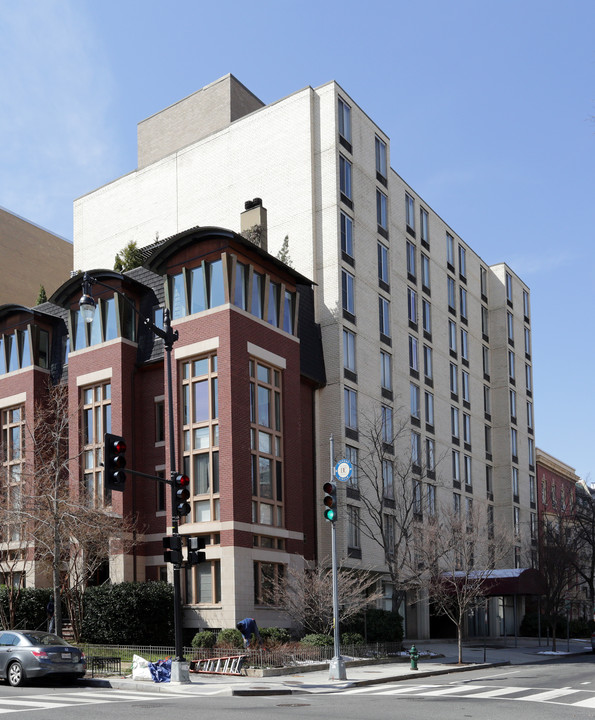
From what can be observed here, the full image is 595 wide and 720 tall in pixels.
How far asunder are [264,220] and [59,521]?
2092cm

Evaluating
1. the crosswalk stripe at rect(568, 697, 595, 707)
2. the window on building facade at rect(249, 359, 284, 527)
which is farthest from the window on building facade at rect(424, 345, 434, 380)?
the crosswalk stripe at rect(568, 697, 595, 707)

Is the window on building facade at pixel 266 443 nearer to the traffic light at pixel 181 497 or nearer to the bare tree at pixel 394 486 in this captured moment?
the bare tree at pixel 394 486

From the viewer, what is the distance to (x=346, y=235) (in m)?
46.6

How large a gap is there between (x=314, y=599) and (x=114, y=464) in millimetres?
16185

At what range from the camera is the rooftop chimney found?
4650 cm

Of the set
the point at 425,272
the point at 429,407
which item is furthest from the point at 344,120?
the point at 429,407

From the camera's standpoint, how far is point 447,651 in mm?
44094

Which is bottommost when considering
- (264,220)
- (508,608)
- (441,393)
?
(508,608)

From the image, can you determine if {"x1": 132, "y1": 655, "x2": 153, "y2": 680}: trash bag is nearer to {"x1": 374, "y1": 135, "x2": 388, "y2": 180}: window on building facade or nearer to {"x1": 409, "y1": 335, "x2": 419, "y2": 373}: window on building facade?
{"x1": 409, "y1": 335, "x2": 419, "y2": 373}: window on building facade

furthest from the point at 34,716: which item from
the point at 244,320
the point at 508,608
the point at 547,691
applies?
the point at 508,608

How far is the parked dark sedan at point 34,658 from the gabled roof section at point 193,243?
1866 centimetres

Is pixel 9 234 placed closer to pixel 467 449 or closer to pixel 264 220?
pixel 264 220

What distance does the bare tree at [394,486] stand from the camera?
43594mm

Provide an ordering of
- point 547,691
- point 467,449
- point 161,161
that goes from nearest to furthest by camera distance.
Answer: point 547,691 < point 161,161 < point 467,449
